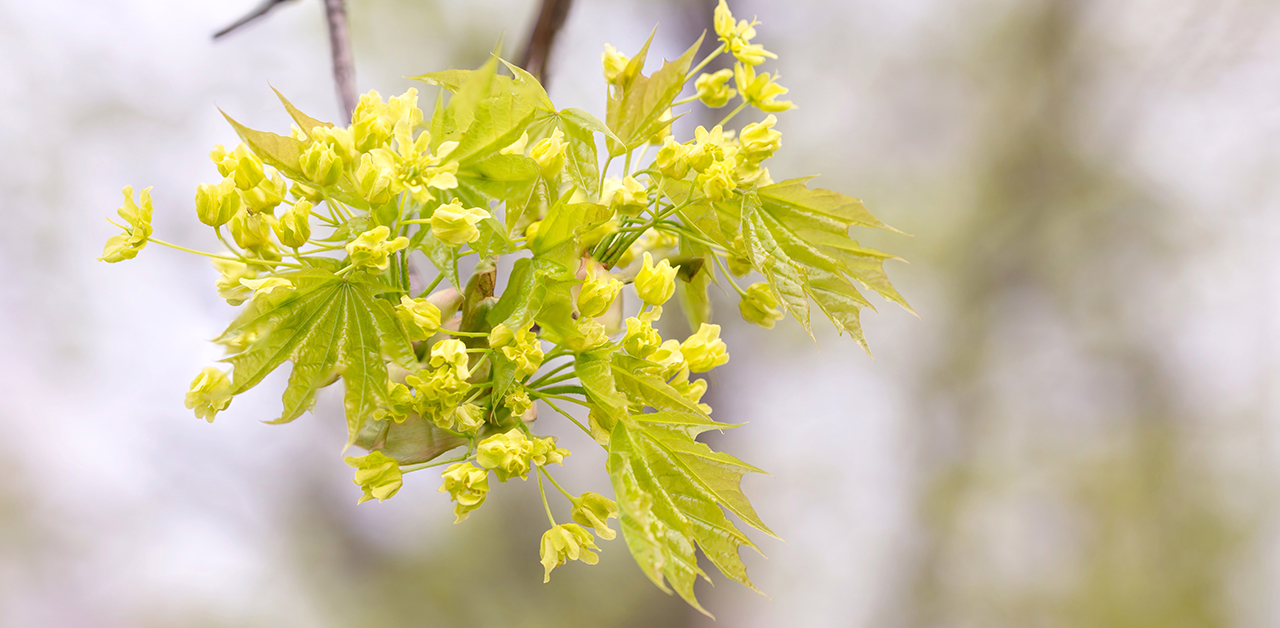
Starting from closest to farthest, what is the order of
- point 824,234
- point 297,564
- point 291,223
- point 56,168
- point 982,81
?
point 291,223 < point 824,234 < point 56,168 < point 297,564 < point 982,81

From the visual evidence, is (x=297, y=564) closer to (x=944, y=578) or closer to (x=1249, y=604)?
(x=944, y=578)

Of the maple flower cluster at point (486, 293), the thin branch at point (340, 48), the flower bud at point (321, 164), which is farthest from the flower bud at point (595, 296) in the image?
the thin branch at point (340, 48)

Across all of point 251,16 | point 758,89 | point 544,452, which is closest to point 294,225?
point 544,452

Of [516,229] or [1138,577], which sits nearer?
[516,229]

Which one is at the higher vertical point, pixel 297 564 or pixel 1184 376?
pixel 1184 376

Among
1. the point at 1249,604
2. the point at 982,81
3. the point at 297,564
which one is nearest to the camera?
the point at 297,564

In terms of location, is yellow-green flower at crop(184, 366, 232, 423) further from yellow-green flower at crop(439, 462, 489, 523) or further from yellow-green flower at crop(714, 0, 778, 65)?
yellow-green flower at crop(714, 0, 778, 65)

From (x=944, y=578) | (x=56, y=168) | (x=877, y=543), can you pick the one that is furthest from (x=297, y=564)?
(x=944, y=578)
